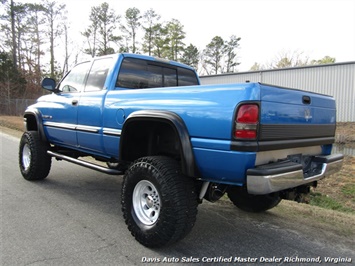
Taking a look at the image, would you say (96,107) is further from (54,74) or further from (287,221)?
(54,74)

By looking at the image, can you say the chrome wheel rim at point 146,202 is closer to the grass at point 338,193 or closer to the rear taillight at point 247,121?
the rear taillight at point 247,121

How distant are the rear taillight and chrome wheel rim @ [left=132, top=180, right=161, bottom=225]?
1173 mm

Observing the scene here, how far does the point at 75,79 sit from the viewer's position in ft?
17.2

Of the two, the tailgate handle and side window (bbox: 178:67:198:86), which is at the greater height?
side window (bbox: 178:67:198:86)

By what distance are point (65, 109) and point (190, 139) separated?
2.83 meters

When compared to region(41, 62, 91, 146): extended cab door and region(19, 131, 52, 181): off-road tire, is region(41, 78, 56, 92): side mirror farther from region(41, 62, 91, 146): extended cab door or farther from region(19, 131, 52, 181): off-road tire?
region(19, 131, 52, 181): off-road tire

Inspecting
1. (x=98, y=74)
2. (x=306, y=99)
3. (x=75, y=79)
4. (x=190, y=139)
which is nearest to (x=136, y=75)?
(x=98, y=74)

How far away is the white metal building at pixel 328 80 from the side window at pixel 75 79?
14515 millimetres

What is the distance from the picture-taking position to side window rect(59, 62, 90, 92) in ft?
16.4

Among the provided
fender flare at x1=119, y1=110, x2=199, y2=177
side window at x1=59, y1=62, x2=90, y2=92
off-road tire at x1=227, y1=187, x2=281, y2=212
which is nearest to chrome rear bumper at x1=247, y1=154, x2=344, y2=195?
fender flare at x1=119, y1=110, x2=199, y2=177

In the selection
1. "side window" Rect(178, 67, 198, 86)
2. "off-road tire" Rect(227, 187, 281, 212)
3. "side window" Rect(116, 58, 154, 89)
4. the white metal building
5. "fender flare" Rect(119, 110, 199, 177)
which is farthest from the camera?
the white metal building

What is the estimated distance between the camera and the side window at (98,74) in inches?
175

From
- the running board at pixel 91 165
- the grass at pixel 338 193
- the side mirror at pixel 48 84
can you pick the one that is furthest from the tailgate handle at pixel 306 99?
the side mirror at pixel 48 84

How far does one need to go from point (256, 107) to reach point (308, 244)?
182cm
